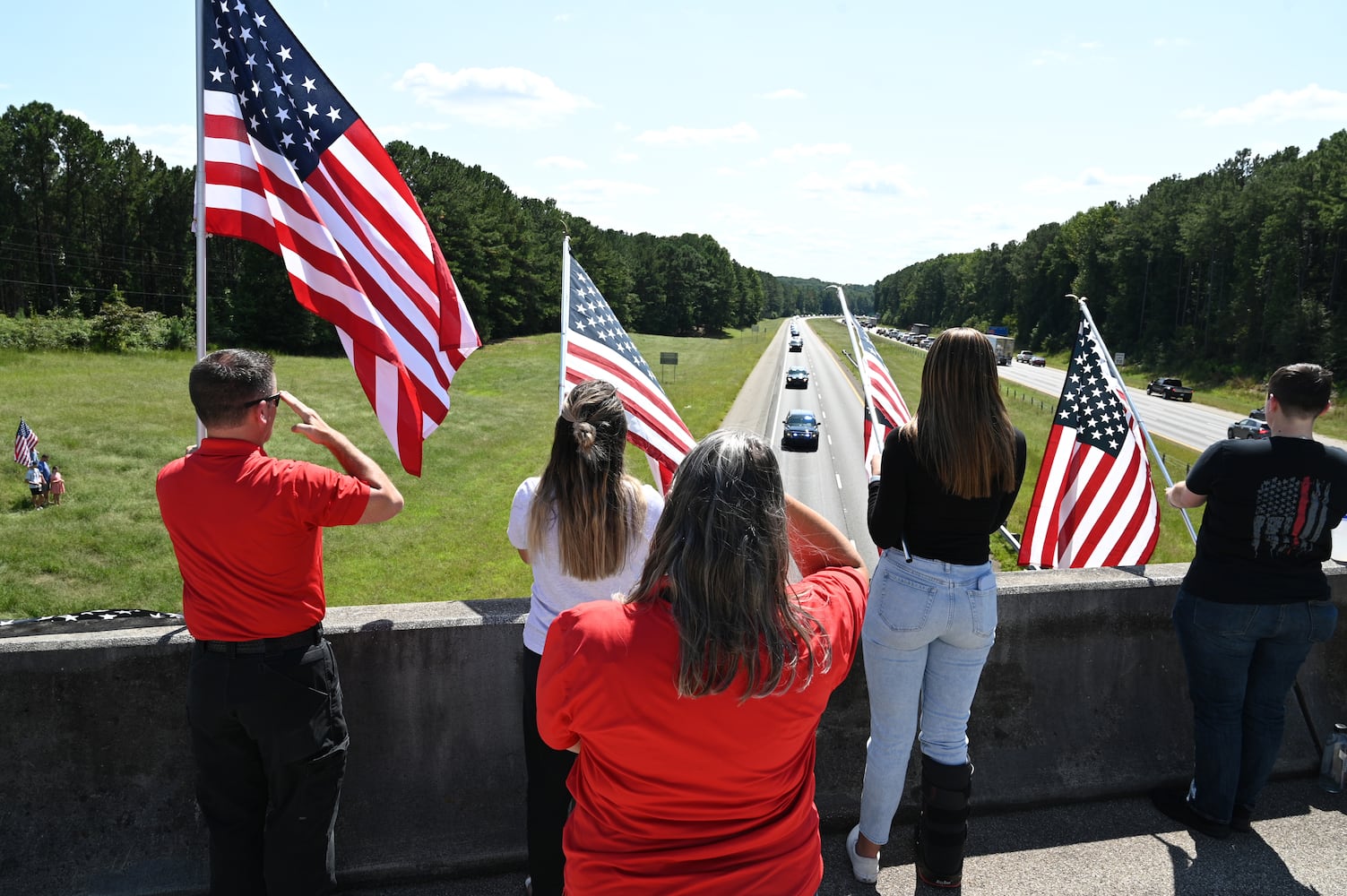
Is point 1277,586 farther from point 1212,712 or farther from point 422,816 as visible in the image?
point 422,816

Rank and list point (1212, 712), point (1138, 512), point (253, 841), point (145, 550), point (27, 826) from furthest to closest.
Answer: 1. point (145, 550)
2. point (1138, 512)
3. point (1212, 712)
4. point (27, 826)
5. point (253, 841)

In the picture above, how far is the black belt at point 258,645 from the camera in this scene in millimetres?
3121

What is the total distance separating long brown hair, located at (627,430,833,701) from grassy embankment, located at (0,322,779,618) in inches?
111

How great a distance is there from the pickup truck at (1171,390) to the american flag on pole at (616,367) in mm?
64032

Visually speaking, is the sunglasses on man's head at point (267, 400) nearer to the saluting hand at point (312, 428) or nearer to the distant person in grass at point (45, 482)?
the saluting hand at point (312, 428)

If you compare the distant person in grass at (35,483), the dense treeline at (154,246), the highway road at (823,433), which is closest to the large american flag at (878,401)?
the highway road at (823,433)

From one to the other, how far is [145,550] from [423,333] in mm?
18587

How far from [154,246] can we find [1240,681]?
85699mm

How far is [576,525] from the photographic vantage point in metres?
3.03

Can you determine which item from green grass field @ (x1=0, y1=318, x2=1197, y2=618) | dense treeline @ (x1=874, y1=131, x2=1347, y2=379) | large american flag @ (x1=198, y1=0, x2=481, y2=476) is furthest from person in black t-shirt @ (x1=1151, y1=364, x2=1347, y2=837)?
dense treeline @ (x1=874, y1=131, x2=1347, y2=379)

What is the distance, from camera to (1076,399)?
19.5ft

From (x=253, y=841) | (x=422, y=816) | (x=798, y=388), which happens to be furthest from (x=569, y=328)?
(x=798, y=388)

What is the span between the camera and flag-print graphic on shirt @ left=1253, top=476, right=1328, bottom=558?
3930 mm

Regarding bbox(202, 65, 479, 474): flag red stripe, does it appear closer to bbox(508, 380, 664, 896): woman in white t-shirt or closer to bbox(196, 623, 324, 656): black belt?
bbox(196, 623, 324, 656): black belt
